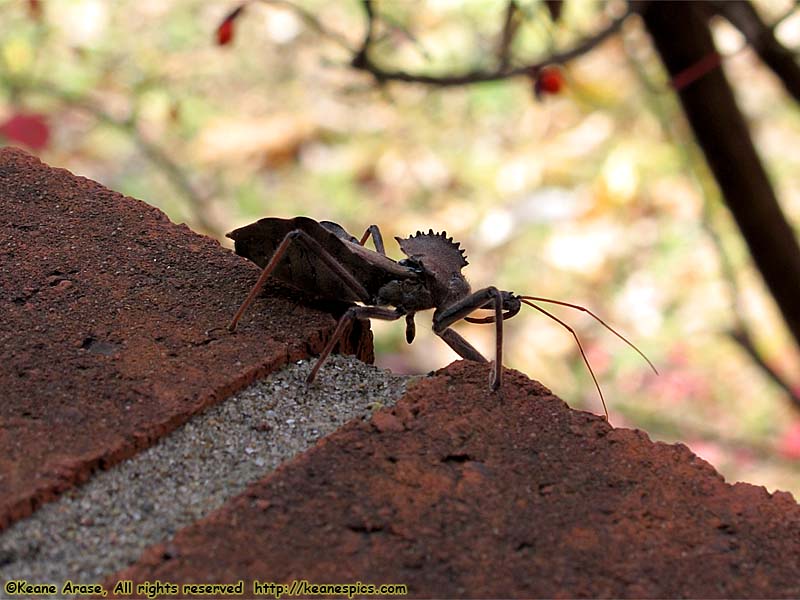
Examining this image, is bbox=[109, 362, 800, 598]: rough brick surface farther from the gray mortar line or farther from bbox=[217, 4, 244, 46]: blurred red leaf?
bbox=[217, 4, 244, 46]: blurred red leaf

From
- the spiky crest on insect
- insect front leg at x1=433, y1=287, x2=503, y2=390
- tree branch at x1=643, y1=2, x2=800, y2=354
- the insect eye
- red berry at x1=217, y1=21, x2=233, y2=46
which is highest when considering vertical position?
red berry at x1=217, y1=21, x2=233, y2=46

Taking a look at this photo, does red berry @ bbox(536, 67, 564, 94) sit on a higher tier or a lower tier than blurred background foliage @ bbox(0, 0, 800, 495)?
lower

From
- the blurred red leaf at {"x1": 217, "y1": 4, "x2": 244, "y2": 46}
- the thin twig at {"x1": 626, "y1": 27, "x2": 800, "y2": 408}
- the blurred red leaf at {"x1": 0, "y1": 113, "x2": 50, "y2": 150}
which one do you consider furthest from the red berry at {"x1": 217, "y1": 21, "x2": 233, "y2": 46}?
the thin twig at {"x1": 626, "y1": 27, "x2": 800, "y2": 408}

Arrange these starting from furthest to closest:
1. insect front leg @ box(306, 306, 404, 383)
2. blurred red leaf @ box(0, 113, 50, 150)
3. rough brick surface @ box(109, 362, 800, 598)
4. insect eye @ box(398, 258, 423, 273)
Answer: blurred red leaf @ box(0, 113, 50, 150) < insect eye @ box(398, 258, 423, 273) < insect front leg @ box(306, 306, 404, 383) < rough brick surface @ box(109, 362, 800, 598)

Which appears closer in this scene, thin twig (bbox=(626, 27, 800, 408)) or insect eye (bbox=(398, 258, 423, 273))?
insect eye (bbox=(398, 258, 423, 273))

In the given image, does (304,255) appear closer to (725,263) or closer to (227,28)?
(227,28)

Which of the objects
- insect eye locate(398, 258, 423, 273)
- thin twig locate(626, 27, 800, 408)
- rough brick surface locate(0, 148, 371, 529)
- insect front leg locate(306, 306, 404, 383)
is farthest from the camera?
thin twig locate(626, 27, 800, 408)

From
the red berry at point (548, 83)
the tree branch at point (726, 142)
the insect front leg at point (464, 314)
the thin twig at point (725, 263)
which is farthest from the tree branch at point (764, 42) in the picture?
the insect front leg at point (464, 314)
